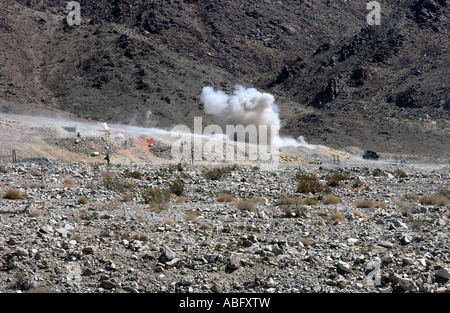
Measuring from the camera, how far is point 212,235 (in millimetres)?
15719

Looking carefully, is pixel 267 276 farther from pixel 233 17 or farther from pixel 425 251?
pixel 233 17

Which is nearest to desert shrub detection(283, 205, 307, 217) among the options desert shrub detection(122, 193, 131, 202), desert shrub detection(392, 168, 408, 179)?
desert shrub detection(122, 193, 131, 202)

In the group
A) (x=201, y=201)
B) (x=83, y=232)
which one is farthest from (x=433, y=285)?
(x=201, y=201)

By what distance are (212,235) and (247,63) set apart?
264 feet

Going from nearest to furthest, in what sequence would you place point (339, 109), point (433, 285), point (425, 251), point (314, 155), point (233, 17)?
point (433, 285) → point (425, 251) → point (314, 155) → point (339, 109) → point (233, 17)

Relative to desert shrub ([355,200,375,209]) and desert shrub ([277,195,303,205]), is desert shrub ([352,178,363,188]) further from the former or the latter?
desert shrub ([277,195,303,205])

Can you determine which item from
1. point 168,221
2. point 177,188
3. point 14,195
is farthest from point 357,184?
point 14,195

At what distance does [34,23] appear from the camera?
94375 millimetres

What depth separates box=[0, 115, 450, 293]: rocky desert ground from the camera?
41.0 feet

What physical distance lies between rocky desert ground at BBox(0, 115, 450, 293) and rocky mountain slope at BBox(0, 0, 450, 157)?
131ft

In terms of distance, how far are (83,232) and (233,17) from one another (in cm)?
9151

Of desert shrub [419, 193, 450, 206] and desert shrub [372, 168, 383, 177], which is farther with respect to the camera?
desert shrub [372, 168, 383, 177]

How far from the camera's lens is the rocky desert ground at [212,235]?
41.0ft

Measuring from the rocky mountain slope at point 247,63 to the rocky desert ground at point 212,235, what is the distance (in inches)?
1577
